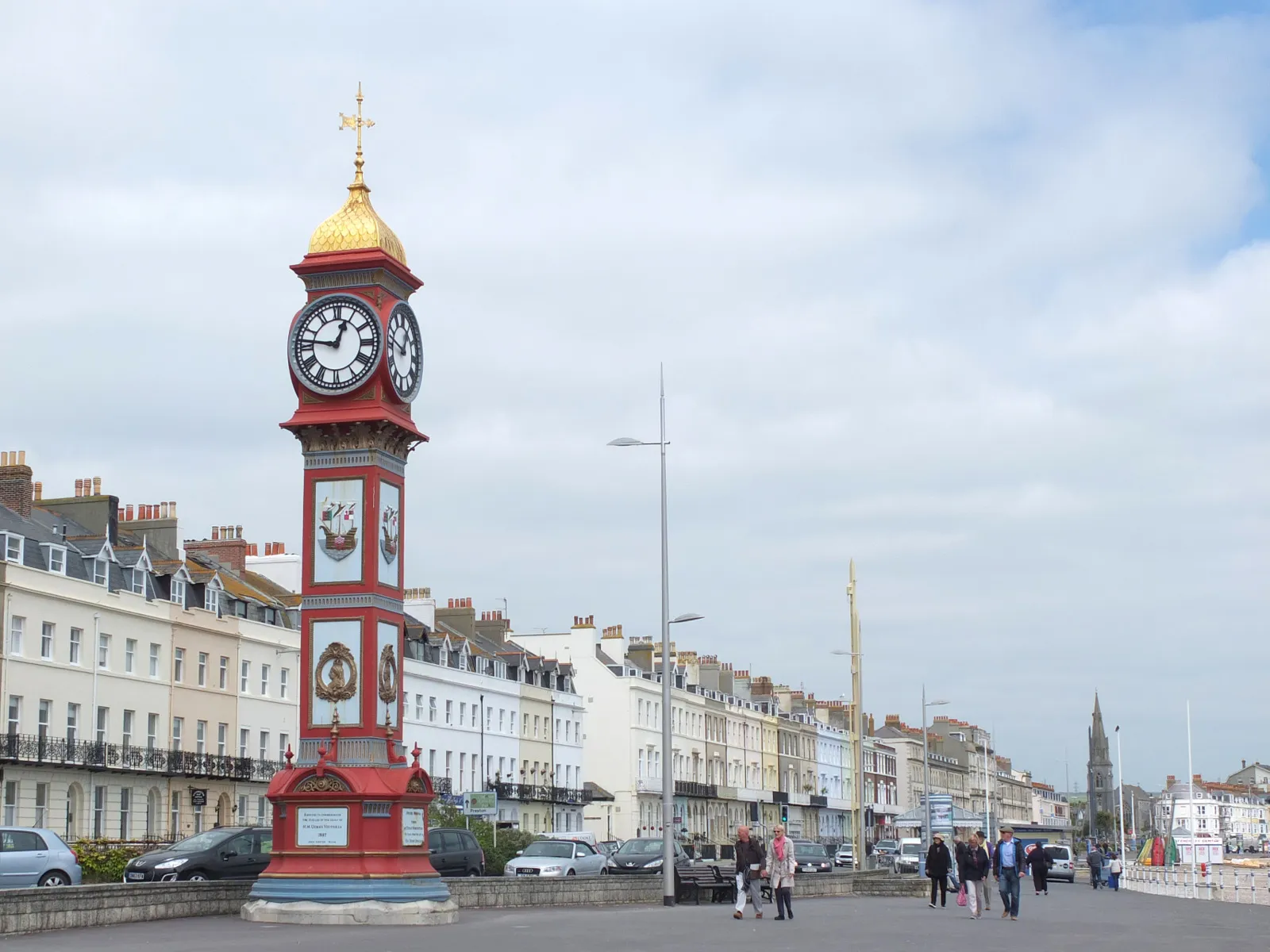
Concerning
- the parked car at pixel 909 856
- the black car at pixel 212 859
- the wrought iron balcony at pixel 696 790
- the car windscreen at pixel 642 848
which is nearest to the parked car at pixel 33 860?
the black car at pixel 212 859

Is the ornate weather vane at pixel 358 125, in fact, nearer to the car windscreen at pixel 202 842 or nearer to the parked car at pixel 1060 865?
the car windscreen at pixel 202 842

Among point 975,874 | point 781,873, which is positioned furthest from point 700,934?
point 975,874

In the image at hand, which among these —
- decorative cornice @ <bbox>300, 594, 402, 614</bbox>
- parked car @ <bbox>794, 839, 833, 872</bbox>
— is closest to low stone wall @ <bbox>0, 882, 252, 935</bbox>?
decorative cornice @ <bbox>300, 594, 402, 614</bbox>

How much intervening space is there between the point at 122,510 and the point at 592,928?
47712 mm

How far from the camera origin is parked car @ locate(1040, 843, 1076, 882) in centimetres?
7394

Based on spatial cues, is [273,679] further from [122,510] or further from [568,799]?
[568,799]

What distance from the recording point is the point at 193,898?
1056 inches

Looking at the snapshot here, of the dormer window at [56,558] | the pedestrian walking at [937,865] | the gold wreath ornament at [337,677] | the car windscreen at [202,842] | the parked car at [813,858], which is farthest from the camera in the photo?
the parked car at [813,858]

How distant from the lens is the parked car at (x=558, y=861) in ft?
133

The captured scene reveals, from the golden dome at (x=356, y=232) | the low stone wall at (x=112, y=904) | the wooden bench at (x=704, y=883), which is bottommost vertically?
the wooden bench at (x=704, y=883)

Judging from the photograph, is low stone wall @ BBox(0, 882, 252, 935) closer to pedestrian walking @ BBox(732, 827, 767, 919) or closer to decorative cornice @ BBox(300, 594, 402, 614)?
decorative cornice @ BBox(300, 594, 402, 614)

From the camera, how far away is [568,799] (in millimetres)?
91562

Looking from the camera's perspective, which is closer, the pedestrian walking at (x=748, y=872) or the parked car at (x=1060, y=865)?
the pedestrian walking at (x=748, y=872)

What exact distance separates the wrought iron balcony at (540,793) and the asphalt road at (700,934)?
51.2m
